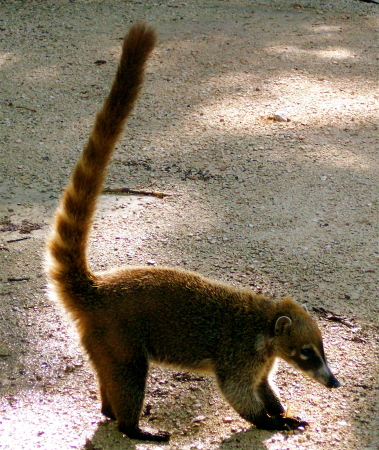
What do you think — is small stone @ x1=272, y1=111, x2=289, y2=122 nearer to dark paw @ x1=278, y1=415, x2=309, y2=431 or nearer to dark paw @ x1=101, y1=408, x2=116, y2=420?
dark paw @ x1=278, y1=415, x2=309, y2=431

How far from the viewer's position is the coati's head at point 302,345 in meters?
3.08

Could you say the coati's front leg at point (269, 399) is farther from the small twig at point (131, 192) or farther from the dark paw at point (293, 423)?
the small twig at point (131, 192)

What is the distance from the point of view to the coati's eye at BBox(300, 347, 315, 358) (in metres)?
3.09

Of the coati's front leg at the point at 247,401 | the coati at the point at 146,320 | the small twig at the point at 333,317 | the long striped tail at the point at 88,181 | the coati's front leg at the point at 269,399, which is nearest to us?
the long striped tail at the point at 88,181

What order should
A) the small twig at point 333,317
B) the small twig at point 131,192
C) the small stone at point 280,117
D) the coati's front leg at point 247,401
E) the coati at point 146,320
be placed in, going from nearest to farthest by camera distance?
1. the coati at point 146,320
2. the coati's front leg at point 247,401
3. the small twig at point 333,317
4. the small twig at point 131,192
5. the small stone at point 280,117

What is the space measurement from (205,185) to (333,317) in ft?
6.09

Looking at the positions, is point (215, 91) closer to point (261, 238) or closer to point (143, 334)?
point (261, 238)

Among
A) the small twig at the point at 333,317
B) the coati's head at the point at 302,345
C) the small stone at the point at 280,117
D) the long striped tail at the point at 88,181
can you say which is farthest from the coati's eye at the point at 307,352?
the small stone at the point at 280,117

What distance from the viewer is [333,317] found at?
3820 mm

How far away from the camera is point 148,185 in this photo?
5246mm

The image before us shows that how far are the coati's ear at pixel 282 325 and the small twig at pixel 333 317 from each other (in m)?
0.80

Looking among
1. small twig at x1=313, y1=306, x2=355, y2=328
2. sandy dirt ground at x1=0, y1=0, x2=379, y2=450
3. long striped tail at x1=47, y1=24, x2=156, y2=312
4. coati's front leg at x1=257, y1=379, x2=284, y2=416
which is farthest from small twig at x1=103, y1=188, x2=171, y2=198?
coati's front leg at x1=257, y1=379, x2=284, y2=416

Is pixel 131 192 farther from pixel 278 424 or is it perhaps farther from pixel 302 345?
pixel 278 424

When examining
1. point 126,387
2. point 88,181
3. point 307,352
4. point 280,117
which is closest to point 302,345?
point 307,352
